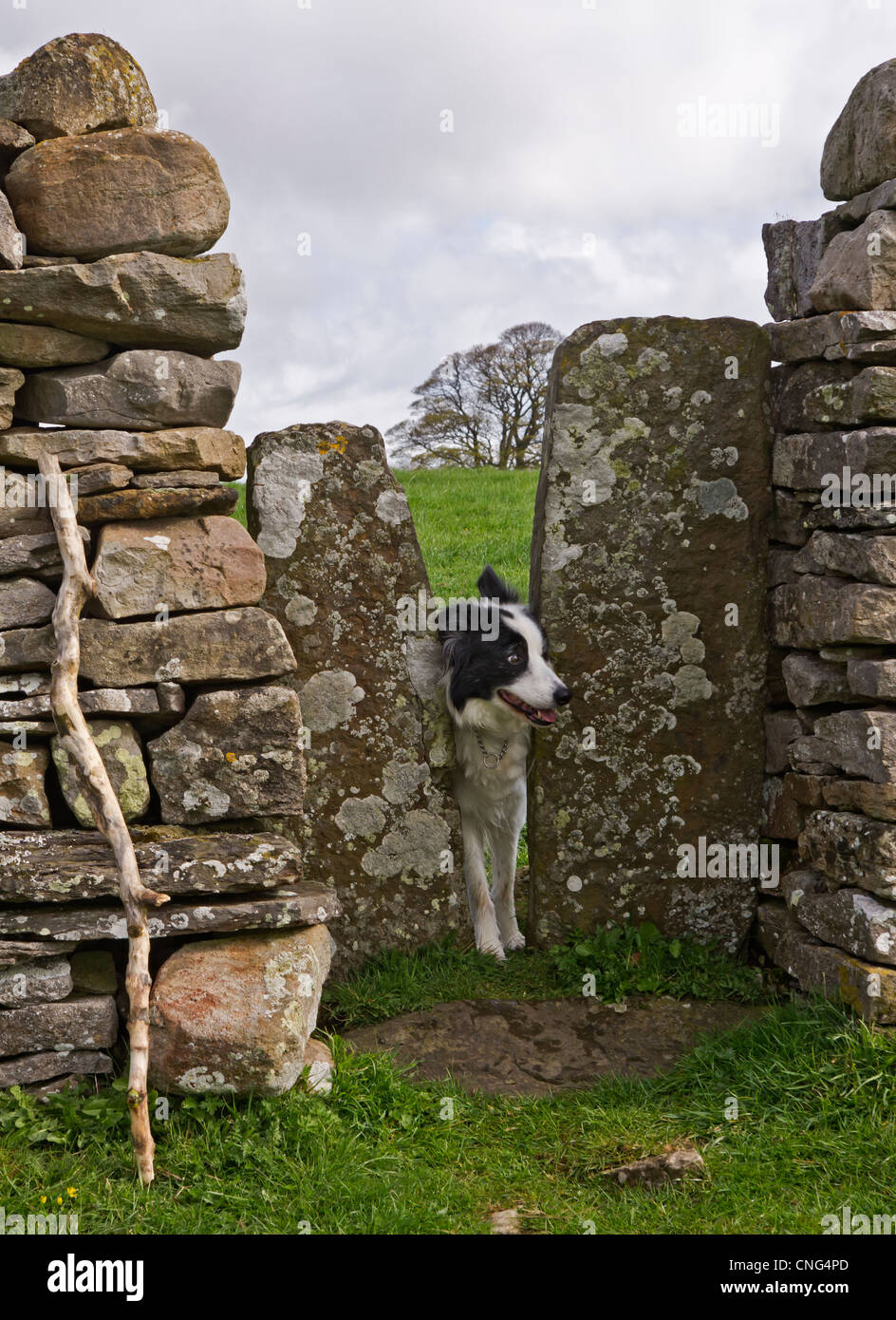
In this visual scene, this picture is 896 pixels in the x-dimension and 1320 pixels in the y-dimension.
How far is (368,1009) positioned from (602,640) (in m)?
2.22

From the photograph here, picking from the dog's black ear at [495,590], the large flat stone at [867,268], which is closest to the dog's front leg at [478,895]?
the dog's black ear at [495,590]

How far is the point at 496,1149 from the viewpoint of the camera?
14.4ft

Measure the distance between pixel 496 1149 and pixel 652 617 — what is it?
2.79m

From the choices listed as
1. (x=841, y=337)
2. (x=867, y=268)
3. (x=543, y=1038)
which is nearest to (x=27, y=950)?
(x=543, y=1038)

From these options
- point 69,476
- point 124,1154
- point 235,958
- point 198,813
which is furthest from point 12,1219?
point 69,476

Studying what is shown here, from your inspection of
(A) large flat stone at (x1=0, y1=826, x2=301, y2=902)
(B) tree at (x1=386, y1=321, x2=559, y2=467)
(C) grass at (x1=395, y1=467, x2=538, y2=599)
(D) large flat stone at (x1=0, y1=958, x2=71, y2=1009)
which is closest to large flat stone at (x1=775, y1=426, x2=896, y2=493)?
(A) large flat stone at (x1=0, y1=826, x2=301, y2=902)

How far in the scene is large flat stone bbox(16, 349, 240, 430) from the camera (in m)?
4.83

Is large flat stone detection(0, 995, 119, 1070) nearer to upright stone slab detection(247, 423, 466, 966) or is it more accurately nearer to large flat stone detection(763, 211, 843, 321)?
upright stone slab detection(247, 423, 466, 966)

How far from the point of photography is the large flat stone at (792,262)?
5.81 metres

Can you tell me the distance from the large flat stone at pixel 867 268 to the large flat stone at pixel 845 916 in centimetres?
271

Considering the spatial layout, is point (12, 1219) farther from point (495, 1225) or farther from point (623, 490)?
point (623, 490)

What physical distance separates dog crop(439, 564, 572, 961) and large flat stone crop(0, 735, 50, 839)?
2.08 metres

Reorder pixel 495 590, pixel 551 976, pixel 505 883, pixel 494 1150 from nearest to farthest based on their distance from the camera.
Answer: pixel 494 1150
pixel 551 976
pixel 495 590
pixel 505 883

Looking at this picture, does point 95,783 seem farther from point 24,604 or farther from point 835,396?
point 835,396
